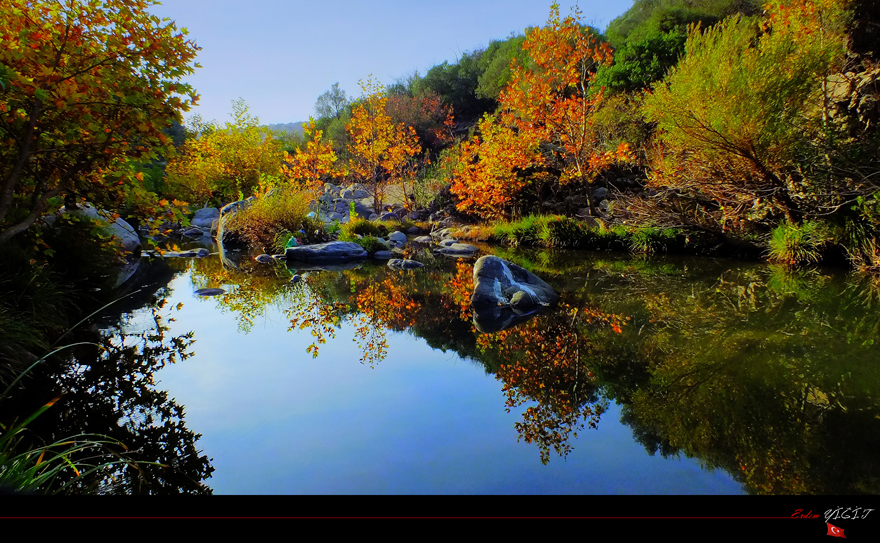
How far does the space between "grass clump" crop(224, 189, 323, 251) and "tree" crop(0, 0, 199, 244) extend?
7.38 m

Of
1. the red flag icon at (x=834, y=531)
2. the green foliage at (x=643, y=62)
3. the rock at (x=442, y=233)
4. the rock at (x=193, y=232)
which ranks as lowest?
the red flag icon at (x=834, y=531)

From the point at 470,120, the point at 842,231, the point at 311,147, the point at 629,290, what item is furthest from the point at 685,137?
the point at 470,120

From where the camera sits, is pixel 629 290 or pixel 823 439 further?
pixel 629 290

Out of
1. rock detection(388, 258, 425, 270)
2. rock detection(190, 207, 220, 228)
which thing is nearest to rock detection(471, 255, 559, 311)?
rock detection(388, 258, 425, 270)

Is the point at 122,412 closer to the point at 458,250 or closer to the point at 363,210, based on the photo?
the point at 458,250

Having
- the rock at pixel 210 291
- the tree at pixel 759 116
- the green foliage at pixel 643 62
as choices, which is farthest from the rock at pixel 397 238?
the green foliage at pixel 643 62

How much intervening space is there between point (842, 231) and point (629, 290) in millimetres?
4277

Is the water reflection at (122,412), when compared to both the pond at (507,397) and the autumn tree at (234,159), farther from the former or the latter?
the autumn tree at (234,159)

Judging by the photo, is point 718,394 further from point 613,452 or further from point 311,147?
point 311,147

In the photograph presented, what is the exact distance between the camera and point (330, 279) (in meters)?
7.57

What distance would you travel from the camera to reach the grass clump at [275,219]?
11.3 meters

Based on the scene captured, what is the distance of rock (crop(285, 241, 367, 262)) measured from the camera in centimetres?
965

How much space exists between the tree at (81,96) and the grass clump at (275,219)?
7.38 m

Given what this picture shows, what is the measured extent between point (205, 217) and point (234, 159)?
2590 mm
